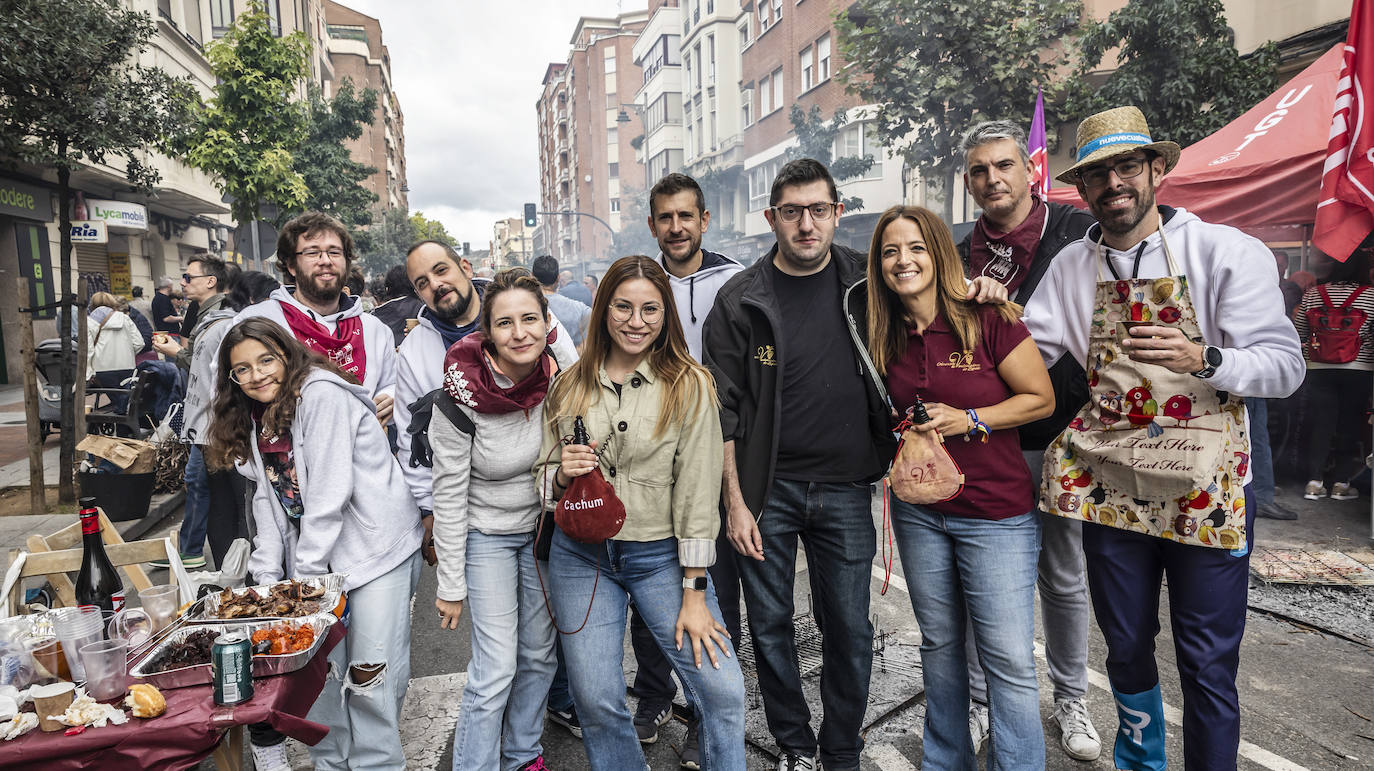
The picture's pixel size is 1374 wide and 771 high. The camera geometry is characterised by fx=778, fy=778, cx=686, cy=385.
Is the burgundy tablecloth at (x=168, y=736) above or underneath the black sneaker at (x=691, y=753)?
above

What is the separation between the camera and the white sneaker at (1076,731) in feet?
10.1

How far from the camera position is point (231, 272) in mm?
6457

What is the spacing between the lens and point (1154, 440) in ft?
8.01

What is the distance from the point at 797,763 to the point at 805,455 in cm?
116

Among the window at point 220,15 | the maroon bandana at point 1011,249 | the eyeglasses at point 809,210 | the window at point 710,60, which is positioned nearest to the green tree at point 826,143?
the window at point 710,60

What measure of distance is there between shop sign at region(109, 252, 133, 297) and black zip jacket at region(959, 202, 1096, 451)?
68.0ft

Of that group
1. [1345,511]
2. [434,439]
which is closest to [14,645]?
[434,439]

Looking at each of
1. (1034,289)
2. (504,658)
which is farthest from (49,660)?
(1034,289)

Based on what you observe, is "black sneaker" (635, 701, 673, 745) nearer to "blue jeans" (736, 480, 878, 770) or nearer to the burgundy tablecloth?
"blue jeans" (736, 480, 878, 770)

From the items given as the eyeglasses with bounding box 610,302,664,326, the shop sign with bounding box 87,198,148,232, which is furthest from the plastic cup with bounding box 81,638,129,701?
the shop sign with bounding box 87,198,148,232

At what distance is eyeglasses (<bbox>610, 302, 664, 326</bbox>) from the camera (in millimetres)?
2617

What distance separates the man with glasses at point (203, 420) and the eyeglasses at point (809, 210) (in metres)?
2.92

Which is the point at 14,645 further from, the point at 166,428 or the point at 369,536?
the point at 166,428

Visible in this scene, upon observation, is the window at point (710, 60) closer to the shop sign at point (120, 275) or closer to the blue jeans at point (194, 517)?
the shop sign at point (120, 275)
